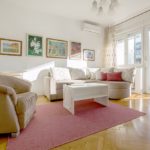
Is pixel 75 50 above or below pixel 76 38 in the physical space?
below

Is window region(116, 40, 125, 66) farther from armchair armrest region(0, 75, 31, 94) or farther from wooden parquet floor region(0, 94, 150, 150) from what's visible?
armchair armrest region(0, 75, 31, 94)

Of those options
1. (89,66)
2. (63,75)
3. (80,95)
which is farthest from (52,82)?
(89,66)

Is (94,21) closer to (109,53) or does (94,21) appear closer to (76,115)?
(109,53)

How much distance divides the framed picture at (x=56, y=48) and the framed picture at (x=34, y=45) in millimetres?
223

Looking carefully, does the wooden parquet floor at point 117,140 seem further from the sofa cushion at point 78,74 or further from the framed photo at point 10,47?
the framed photo at point 10,47

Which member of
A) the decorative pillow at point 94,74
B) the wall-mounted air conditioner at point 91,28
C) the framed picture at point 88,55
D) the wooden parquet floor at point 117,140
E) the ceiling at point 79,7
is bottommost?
the wooden parquet floor at point 117,140

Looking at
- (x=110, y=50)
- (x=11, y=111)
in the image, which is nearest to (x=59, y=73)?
(x=11, y=111)

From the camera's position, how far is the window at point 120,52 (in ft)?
16.1

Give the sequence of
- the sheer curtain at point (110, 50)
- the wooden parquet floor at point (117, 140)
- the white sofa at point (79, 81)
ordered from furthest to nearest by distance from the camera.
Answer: the sheer curtain at point (110, 50) < the white sofa at point (79, 81) < the wooden parquet floor at point (117, 140)

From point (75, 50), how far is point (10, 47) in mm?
2098

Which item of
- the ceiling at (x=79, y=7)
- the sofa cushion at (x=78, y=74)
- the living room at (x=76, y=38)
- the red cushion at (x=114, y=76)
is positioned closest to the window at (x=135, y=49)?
the living room at (x=76, y=38)

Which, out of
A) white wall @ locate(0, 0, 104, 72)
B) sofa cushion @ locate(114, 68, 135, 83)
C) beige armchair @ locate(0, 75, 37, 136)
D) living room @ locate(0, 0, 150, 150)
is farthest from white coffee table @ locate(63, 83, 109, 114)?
white wall @ locate(0, 0, 104, 72)

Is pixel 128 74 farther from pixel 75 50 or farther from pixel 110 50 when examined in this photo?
pixel 75 50

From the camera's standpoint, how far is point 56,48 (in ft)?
14.0
